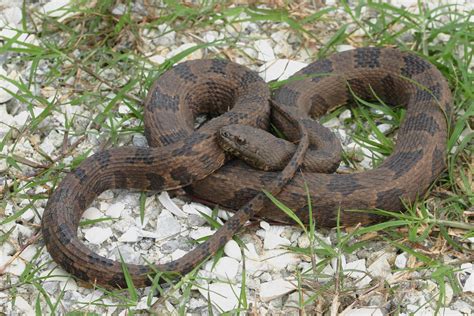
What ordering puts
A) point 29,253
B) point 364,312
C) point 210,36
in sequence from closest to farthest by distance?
A: 1. point 364,312
2. point 29,253
3. point 210,36

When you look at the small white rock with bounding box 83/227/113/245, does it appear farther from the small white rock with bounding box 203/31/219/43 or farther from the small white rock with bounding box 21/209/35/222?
the small white rock with bounding box 203/31/219/43

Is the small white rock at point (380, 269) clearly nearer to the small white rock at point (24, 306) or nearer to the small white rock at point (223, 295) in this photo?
the small white rock at point (223, 295)

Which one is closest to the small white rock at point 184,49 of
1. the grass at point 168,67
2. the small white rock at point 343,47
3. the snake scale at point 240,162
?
the grass at point 168,67

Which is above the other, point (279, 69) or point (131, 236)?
point (279, 69)

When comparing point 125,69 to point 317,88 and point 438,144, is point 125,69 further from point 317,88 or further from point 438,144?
point 438,144

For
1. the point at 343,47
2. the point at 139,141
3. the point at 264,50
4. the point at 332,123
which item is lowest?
the point at 332,123

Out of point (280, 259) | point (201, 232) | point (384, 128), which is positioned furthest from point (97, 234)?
point (384, 128)

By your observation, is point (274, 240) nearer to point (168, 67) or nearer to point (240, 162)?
point (240, 162)
